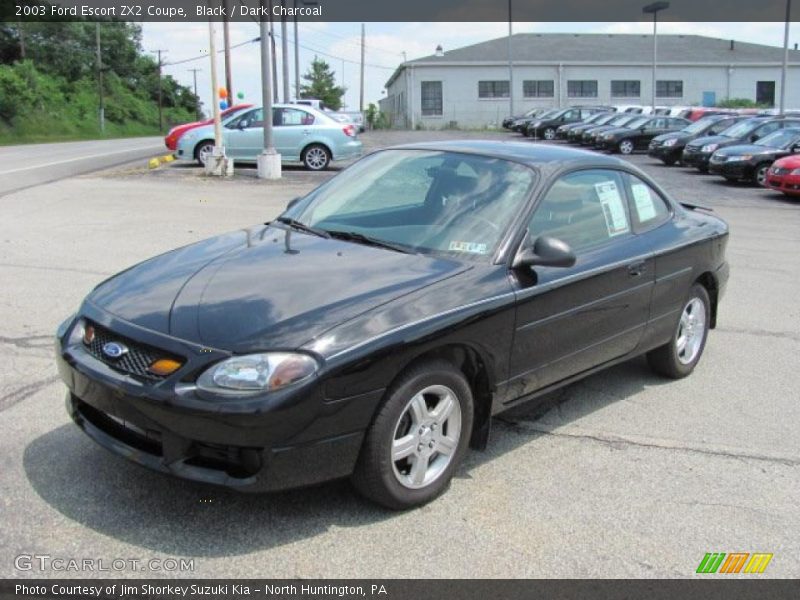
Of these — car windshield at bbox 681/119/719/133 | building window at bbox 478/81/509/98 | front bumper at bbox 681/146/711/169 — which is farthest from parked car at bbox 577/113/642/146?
building window at bbox 478/81/509/98

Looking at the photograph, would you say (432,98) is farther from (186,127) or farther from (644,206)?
(644,206)

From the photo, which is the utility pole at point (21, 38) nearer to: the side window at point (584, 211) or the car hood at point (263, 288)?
the car hood at point (263, 288)

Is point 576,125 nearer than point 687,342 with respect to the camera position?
No

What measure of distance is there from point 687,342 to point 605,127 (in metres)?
26.9

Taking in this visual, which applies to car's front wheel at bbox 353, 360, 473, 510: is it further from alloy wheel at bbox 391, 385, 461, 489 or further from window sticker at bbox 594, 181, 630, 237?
window sticker at bbox 594, 181, 630, 237

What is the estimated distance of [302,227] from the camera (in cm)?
459

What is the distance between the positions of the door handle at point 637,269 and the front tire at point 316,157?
15.4 meters

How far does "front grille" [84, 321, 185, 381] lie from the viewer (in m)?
3.23

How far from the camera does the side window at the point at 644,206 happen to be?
16.4 feet

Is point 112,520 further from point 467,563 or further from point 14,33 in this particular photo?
point 14,33

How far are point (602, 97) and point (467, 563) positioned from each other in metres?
57.1

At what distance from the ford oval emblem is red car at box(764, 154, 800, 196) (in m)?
16.0

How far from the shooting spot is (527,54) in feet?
185

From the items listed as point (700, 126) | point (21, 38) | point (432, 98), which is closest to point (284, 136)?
point (700, 126)
